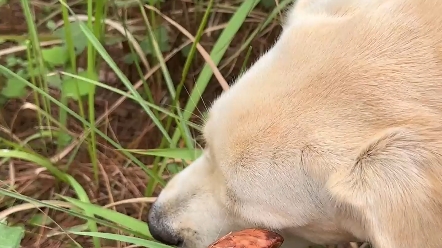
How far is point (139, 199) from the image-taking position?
1.78 m

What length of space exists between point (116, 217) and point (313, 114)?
0.66 m

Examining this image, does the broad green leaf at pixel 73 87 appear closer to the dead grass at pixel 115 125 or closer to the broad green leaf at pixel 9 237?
the dead grass at pixel 115 125

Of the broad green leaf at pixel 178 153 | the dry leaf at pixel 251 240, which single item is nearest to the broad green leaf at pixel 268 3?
the broad green leaf at pixel 178 153

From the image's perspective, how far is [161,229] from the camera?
1.46 metres

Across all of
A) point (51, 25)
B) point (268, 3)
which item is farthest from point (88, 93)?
point (268, 3)

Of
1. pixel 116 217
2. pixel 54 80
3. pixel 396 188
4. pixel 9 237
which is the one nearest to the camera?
pixel 396 188

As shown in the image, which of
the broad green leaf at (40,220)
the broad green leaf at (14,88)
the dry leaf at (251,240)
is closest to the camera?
the dry leaf at (251,240)

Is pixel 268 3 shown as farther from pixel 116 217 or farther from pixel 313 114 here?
pixel 313 114

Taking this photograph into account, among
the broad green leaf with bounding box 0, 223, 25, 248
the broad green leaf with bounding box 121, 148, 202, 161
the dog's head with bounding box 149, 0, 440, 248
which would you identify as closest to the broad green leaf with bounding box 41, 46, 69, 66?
the broad green leaf with bounding box 121, 148, 202, 161

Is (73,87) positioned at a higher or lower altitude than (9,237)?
higher

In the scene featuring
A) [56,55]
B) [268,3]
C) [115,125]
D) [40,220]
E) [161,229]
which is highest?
[268,3]

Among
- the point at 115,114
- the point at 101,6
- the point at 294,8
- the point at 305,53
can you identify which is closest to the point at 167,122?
the point at 115,114

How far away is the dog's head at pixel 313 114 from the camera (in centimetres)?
112

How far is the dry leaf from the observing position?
122 centimetres
